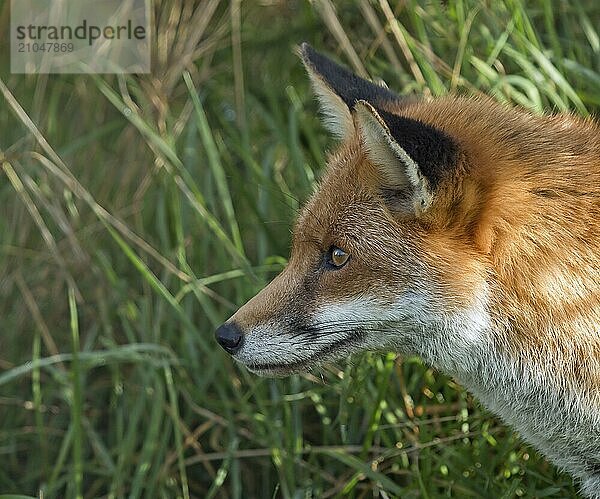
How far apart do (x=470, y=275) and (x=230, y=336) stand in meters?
0.88

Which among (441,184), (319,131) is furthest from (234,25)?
(441,184)

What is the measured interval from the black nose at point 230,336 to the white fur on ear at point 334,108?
0.93m

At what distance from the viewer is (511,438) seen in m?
3.91

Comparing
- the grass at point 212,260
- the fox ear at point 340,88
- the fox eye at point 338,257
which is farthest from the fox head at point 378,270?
the grass at point 212,260

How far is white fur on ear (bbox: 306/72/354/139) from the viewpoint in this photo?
3684 millimetres

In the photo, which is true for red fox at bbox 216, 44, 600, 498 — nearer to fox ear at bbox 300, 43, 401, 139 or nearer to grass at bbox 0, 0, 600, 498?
fox ear at bbox 300, 43, 401, 139

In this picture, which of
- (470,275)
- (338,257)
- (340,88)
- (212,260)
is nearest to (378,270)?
(338,257)

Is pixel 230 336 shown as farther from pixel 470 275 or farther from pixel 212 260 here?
pixel 212 260

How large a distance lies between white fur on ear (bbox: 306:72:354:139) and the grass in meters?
0.96

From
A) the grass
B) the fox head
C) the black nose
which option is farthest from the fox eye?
the grass

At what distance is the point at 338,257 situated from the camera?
3.30 meters

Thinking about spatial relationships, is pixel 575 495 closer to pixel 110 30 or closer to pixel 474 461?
pixel 474 461

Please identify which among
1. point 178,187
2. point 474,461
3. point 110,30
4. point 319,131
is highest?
point 110,30

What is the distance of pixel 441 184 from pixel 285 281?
72 centimetres
